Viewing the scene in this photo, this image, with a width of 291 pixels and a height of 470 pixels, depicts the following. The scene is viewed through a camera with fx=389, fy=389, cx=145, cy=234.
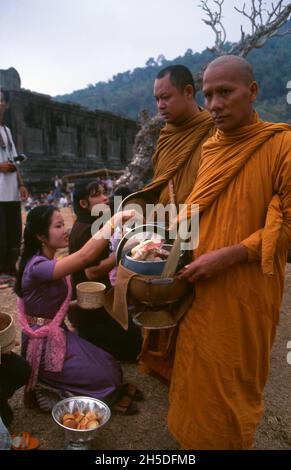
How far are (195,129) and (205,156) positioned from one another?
0.59 m

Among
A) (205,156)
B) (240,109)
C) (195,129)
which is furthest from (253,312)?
(195,129)

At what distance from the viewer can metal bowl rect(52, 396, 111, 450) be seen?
2352 millimetres

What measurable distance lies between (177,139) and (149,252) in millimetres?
1144

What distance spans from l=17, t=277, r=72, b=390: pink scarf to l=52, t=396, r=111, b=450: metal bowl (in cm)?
27

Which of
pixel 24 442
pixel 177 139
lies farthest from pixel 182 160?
pixel 24 442

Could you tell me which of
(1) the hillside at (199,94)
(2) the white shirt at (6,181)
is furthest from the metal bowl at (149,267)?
(1) the hillside at (199,94)

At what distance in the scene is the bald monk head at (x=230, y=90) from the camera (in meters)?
2.03

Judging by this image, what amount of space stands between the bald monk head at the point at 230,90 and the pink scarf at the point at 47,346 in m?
1.81

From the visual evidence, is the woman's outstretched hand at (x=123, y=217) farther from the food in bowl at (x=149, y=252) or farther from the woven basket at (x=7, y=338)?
the woven basket at (x=7, y=338)

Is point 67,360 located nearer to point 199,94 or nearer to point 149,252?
point 149,252

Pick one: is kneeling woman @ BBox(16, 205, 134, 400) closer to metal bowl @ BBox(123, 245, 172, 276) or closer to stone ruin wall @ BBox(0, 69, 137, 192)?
metal bowl @ BBox(123, 245, 172, 276)

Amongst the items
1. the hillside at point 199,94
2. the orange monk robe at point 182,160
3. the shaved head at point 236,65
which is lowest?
the orange monk robe at point 182,160

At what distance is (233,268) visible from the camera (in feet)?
6.85

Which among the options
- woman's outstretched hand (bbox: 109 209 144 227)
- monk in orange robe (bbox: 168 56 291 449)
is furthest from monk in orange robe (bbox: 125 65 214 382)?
monk in orange robe (bbox: 168 56 291 449)
